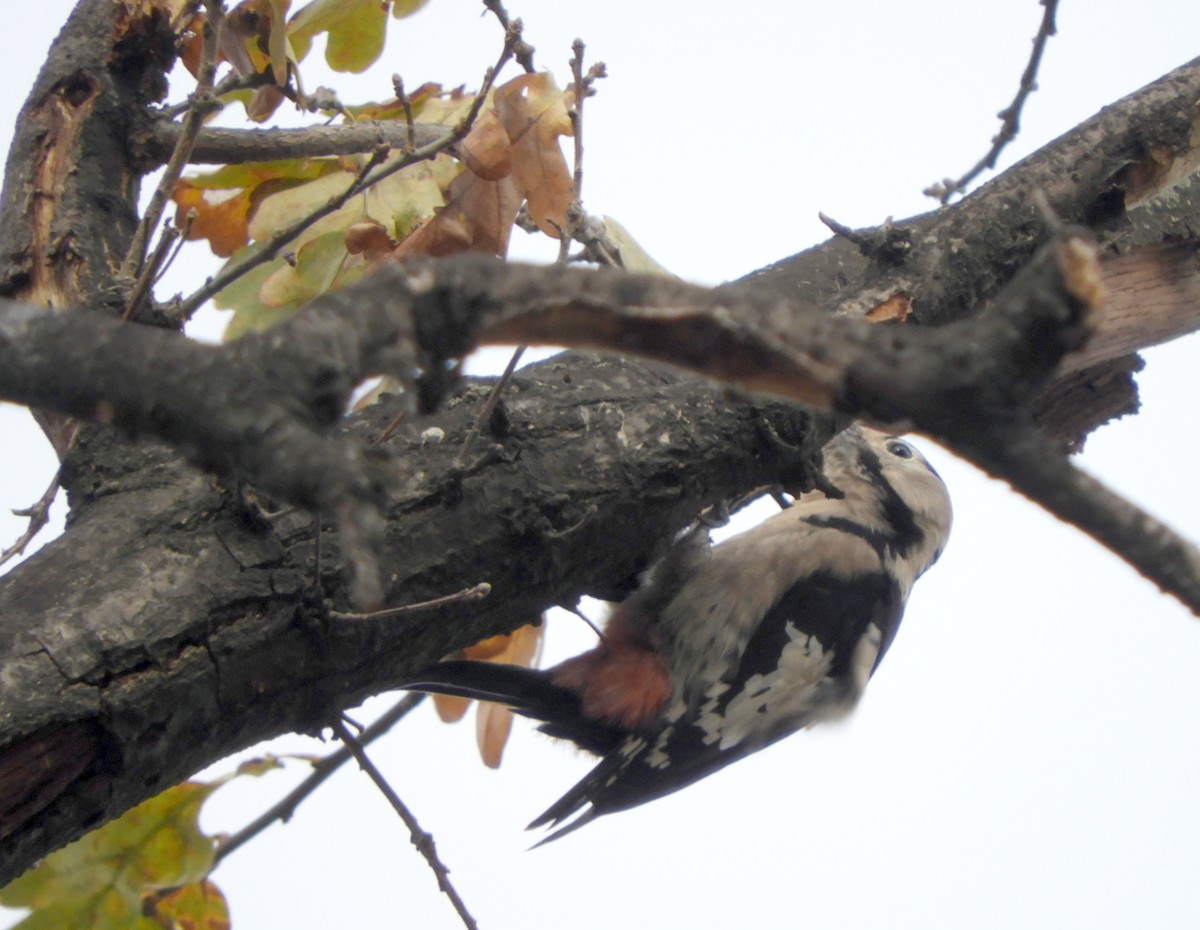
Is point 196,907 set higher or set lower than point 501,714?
lower

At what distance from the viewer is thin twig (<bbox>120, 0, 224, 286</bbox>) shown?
1.41m

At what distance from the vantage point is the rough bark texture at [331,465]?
2.54ft

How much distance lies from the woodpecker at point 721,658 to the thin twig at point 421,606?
110cm

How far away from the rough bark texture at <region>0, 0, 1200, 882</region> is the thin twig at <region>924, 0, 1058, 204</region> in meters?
0.23

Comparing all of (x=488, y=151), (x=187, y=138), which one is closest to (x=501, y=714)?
(x=488, y=151)

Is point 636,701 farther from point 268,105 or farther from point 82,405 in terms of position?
point 82,405

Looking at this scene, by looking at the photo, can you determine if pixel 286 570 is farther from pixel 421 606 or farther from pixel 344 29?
pixel 344 29

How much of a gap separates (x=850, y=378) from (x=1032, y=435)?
0.38ft

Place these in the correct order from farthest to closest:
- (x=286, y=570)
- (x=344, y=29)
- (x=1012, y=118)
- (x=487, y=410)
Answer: (x=1012, y=118) → (x=344, y=29) → (x=487, y=410) → (x=286, y=570)

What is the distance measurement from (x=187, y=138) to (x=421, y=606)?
65cm

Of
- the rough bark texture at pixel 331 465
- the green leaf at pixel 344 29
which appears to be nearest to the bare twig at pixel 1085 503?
the rough bark texture at pixel 331 465

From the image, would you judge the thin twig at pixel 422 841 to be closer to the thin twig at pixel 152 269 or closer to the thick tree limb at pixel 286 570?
the thick tree limb at pixel 286 570

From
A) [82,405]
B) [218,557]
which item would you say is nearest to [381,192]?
[218,557]

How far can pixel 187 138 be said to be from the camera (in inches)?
56.2
